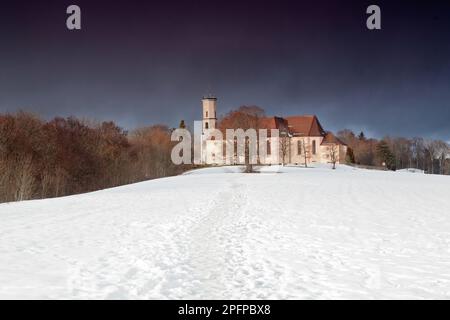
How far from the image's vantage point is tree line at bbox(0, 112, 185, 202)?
33.9 meters

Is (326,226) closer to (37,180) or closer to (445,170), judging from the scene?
(37,180)

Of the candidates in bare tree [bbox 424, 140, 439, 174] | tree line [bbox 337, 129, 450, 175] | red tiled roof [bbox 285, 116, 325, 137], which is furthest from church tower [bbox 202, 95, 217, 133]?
bare tree [bbox 424, 140, 439, 174]

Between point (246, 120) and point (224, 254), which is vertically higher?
point (246, 120)

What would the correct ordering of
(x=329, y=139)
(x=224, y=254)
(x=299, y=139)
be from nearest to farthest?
1. (x=224, y=254)
2. (x=329, y=139)
3. (x=299, y=139)

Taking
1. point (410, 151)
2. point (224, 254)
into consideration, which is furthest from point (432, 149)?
point (224, 254)

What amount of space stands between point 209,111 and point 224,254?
94.3m

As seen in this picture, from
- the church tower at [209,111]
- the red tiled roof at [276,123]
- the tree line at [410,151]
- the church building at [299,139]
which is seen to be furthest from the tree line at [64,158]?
the tree line at [410,151]

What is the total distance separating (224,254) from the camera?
9.58 metres

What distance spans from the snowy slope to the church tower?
280 ft

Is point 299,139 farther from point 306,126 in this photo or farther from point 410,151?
point 410,151

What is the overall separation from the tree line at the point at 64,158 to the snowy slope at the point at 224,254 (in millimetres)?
18360

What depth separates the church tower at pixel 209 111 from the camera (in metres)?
102

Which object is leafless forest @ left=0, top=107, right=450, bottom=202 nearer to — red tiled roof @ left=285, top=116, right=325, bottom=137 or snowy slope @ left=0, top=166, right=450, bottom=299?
red tiled roof @ left=285, top=116, right=325, bottom=137

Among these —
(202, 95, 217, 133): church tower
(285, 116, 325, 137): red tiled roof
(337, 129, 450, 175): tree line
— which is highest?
(202, 95, 217, 133): church tower
